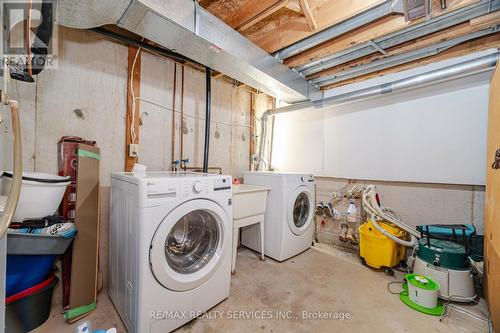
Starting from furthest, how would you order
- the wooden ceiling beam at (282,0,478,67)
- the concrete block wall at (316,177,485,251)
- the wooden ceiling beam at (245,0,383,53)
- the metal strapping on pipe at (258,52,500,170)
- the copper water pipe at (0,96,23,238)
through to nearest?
the concrete block wall at (316,177,485,251) < the metal strapping on pipe at (258,52,500,170) < the wooden ceiling beam at (245,0,383,53) < the wooden ceiling beam at (282,0,478,67) < the copper water pipe at (0,96,23,238)

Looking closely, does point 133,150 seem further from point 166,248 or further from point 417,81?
point 417,81

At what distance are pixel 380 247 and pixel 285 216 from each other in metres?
0.98

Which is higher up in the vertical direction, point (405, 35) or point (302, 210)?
point (405, 35)

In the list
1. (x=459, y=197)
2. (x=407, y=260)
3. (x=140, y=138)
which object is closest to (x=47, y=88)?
(x=140, y=138)

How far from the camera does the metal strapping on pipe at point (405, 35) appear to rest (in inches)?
58.2

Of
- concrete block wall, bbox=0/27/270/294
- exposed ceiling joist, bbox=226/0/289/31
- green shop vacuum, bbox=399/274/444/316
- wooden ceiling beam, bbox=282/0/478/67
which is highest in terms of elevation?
exposed ceiling joist, bbox=226/0/289/31

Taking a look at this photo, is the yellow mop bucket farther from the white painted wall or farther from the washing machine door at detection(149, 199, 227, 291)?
the washing machine door at detection(149, 199, 227, 291)

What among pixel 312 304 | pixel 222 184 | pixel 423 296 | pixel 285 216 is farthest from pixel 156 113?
pixel 423 296

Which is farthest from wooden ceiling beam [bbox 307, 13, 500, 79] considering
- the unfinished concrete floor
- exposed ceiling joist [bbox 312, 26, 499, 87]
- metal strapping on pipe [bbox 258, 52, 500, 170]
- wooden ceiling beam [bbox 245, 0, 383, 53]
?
the unfinished concrete floor

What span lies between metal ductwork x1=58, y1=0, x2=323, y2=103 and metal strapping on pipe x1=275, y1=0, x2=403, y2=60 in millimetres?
193

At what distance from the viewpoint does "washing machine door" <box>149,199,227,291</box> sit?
1.25 m

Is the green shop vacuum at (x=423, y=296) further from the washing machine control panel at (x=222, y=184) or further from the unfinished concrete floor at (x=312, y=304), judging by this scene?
the washing machine control panel at (x=222, y=184)

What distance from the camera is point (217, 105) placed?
270cm

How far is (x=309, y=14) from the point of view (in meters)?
1.58
